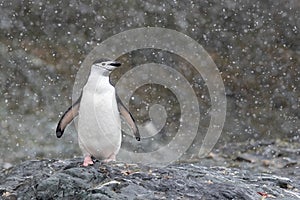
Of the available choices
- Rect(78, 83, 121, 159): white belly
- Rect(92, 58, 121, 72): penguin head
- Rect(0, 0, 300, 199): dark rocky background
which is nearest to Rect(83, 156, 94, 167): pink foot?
Rect(78, 83, 121, 159): white belly

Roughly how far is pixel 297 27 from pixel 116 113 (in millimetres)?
9215

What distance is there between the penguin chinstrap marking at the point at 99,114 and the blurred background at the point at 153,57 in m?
6.76

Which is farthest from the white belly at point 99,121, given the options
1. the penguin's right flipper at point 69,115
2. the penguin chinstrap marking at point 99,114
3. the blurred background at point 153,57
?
the blurred background at point 153,57

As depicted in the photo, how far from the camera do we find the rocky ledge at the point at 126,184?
14.0 feet

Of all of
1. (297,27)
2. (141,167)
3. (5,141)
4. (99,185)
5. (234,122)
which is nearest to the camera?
(99,185)

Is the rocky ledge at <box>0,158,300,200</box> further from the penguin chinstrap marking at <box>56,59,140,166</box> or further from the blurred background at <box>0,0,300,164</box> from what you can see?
the blurred background at <box>0,0,300,164</box>

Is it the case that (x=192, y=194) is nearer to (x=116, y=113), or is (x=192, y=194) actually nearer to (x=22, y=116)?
(x=116, y=113)

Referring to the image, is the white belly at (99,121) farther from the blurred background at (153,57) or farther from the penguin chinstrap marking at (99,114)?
the blurred background at (153,57)

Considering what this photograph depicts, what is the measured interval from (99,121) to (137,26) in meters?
8.73

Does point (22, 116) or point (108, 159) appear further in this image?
point (22, 116)

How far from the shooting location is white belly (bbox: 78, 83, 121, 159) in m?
4.72

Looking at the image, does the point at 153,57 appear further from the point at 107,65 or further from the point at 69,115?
the point at 107,65

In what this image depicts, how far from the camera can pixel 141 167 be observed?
4766mm

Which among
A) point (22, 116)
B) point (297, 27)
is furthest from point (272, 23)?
point (22, 116)
